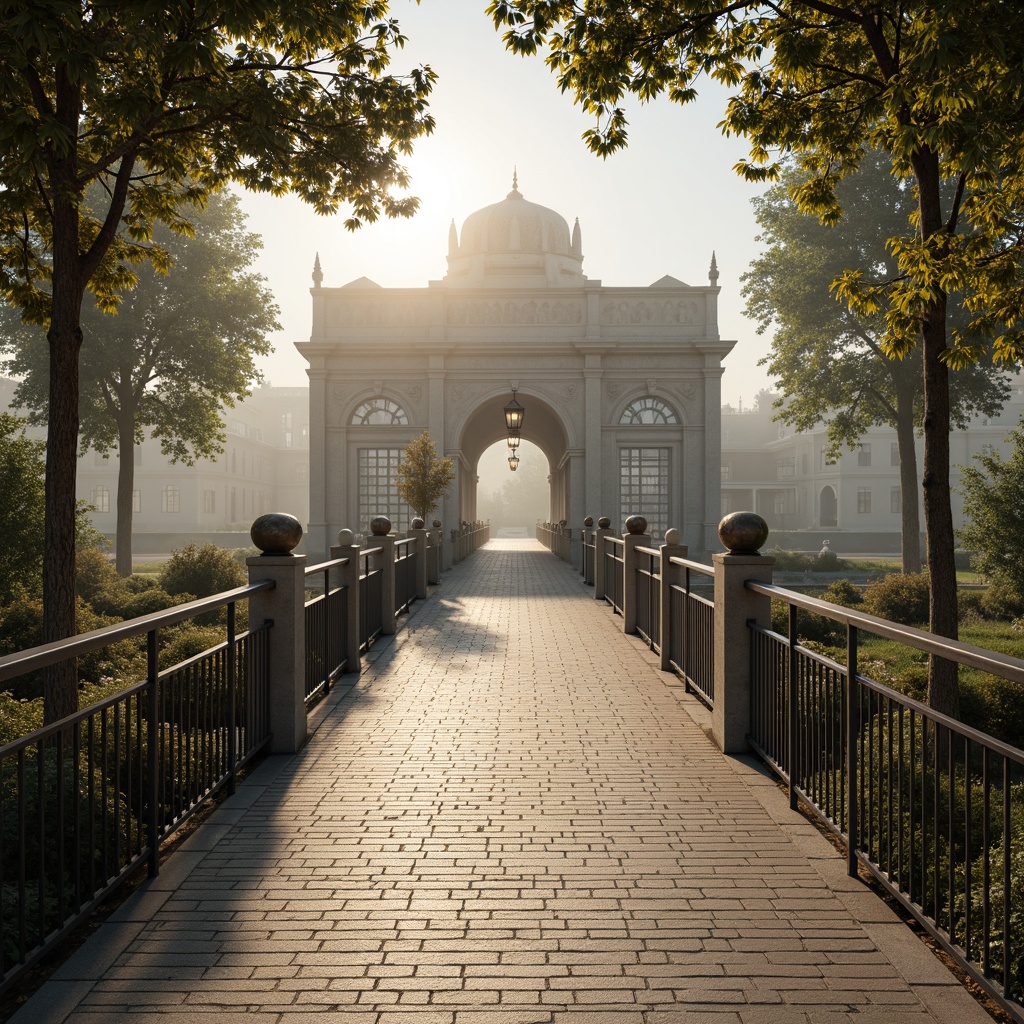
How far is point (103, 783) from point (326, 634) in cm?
453

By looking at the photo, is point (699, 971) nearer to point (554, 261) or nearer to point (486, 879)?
point (486, 879)

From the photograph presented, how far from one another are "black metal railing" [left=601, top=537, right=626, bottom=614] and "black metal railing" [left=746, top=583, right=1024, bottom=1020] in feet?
25.3

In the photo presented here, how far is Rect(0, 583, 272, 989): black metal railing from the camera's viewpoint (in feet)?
10.2

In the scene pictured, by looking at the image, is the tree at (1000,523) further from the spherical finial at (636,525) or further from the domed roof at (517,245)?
the domed roof at (517,245)

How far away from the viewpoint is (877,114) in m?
7.38

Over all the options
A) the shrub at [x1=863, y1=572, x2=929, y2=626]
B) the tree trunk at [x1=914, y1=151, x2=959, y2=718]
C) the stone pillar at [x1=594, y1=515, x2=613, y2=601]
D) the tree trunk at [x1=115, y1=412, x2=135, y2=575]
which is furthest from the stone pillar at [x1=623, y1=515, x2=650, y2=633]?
the tree trunk at [x1=115, y1=412, x2=135, y2=575]

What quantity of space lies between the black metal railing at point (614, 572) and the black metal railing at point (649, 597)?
1.38 m

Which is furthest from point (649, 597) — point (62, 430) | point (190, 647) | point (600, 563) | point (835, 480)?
point (835, 480)

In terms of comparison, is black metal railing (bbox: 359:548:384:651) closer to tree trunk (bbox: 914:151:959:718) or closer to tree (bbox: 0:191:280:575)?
tree trunk (bbox: 914:151:959:718)

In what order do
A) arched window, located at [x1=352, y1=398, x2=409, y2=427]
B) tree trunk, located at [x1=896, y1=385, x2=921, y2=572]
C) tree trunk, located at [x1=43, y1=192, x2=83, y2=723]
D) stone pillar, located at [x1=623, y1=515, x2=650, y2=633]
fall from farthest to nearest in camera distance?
arched window, located at [x1=352, y1=398, x2=409, y2=427]
tree trunk, located at [x1=896, y1=385, x2=921, y2=572]
stone pillar, located at [x1=623, y1=515, x2=650, y2=633]
tree trunk, located at [x1=43, y1=192, x2=83, y2=723]

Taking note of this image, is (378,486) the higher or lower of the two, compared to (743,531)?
higher

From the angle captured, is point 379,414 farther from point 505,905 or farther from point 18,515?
point 505,905

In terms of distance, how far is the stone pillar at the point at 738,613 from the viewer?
600cm

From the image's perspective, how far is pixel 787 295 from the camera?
26219 mm
